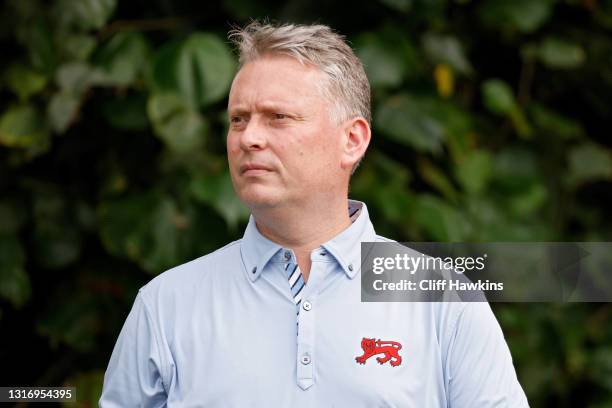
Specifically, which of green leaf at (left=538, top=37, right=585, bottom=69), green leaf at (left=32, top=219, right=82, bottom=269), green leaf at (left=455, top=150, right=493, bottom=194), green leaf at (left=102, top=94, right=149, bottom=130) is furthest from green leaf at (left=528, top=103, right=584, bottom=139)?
green leaf at (left=32, top=219, right=82, bottom=269)

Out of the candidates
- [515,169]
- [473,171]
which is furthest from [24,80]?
[515,169]

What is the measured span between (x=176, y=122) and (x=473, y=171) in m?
1.00

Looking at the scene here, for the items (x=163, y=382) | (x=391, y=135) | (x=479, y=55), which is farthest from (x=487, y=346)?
(x=479, y=55)

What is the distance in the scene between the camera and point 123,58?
8.54ft

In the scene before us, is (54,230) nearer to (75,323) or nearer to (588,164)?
(75,323)

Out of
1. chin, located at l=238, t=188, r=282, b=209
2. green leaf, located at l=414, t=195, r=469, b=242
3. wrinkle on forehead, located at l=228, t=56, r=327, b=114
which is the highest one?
green leaf, located at l=414, t=195, r=469, b=242

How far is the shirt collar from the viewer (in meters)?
1.40

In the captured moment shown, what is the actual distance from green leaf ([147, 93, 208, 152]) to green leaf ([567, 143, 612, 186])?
1.39 meters

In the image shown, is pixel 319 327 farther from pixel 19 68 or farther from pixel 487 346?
pixel 19 68

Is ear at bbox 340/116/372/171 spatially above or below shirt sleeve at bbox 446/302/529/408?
above

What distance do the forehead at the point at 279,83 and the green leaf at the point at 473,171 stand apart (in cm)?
160

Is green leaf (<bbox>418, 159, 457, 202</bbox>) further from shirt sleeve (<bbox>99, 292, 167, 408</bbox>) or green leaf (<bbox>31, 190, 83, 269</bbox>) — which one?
shirt sleeve (<bbox>99, 292, 167, 408</bbox>)

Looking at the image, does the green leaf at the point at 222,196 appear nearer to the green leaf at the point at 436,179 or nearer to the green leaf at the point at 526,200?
the green leaf at the point at 436,179

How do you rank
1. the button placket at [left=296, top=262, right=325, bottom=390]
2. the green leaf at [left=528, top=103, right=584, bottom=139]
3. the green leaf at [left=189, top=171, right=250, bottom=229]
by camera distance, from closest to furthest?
the button placket at [left=296, top=262, right=325, bottom=390], the green leaf at [left=189, top=171, right=250, bottom=229], the green leaf at [left=528, top=103, right=584, bottom=139]
